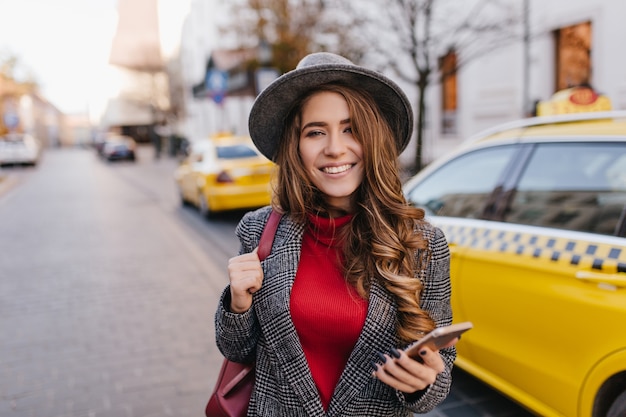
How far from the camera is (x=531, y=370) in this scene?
9.57 feet

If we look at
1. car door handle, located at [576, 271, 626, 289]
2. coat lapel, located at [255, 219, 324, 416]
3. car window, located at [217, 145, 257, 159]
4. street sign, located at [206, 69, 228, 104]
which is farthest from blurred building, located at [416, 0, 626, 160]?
coat lapel, located at [255, 219, 324, 416]

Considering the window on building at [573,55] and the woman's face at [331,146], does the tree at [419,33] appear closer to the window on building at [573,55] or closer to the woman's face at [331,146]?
the window on building at [573,55]

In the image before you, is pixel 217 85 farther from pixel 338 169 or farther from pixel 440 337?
pixel 440 337

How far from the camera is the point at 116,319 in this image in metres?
5.63

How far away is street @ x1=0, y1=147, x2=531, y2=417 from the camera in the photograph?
386 cm

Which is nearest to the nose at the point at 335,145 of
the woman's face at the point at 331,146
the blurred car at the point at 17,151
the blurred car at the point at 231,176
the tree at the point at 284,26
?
the woman's face at the point at 331,146

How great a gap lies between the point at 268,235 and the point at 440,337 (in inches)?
27.4

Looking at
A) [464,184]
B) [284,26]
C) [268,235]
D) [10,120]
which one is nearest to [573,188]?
[464,184]

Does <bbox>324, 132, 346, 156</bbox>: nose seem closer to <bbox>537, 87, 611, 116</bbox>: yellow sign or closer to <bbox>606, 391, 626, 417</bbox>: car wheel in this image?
<bbox>606, 391, 626, 417</bbox>: car wheel

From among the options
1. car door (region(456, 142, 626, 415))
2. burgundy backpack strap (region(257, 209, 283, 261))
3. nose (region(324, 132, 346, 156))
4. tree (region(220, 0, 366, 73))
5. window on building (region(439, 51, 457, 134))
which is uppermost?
tree (region(220, 0, 366, 73))

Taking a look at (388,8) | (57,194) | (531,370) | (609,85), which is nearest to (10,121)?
(57,194)

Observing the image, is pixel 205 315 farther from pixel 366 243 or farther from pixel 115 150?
pixel 115 150

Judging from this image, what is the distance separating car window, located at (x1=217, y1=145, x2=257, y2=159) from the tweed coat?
9.75 metres

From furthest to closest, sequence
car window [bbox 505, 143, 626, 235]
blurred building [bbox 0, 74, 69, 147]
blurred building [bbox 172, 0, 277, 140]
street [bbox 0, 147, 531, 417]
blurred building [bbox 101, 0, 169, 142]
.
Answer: blurred building [bbox 101, 0, 169, 142] → blurred building [bbox 0, 74, 69, 147] → blurred building [bbox 172, 0, 277, 140] → street [bbox 0, 147, 531, 417] → car window [bbox 505, 143, 626, 235]
